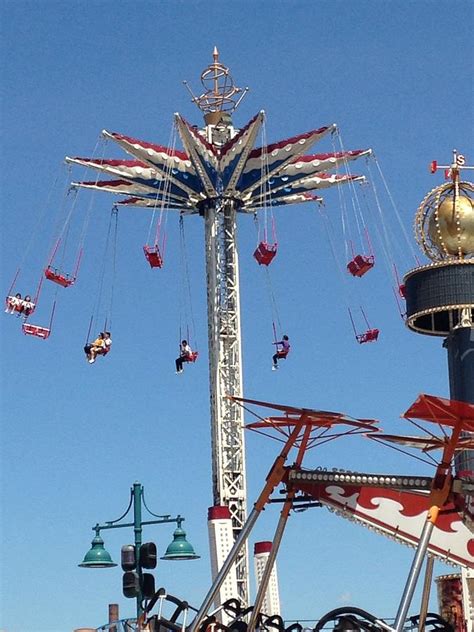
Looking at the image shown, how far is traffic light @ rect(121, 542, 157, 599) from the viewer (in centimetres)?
2323

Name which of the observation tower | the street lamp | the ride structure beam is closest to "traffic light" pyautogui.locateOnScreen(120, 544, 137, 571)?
the street lamp

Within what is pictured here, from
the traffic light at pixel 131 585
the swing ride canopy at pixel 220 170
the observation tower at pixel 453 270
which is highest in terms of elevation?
the swing ride canopy at pixel 220 170

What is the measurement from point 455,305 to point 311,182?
11031mm

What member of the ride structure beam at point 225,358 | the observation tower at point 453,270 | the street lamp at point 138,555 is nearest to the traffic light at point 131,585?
the street lamp at point 138,555

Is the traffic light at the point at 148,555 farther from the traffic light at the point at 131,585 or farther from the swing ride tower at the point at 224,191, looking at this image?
the swing ride tower at the point at 224,191

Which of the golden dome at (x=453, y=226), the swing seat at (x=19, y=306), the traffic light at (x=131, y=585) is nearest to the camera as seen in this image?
the traffic light at (x=131, y=585)

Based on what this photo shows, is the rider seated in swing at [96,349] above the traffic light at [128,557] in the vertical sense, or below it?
above

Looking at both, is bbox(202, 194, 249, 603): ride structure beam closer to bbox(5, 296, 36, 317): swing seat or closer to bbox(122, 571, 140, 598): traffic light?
bbox(5, 296, 36, 317): swing seat

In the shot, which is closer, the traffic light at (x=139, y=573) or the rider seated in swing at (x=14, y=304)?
the traffic light at (x=139, y=573)

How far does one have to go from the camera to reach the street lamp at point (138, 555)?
2330 centimetres

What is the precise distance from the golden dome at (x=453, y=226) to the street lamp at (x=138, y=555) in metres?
16.6

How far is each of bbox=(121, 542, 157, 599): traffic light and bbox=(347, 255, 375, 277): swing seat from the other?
91.6 ft

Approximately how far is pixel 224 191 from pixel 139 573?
2938 cm

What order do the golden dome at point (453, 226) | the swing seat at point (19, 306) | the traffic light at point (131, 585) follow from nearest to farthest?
the traffic light at point (131, 585) → the golden dome at point (453, 226) → the swing seat at point (19, 306)
